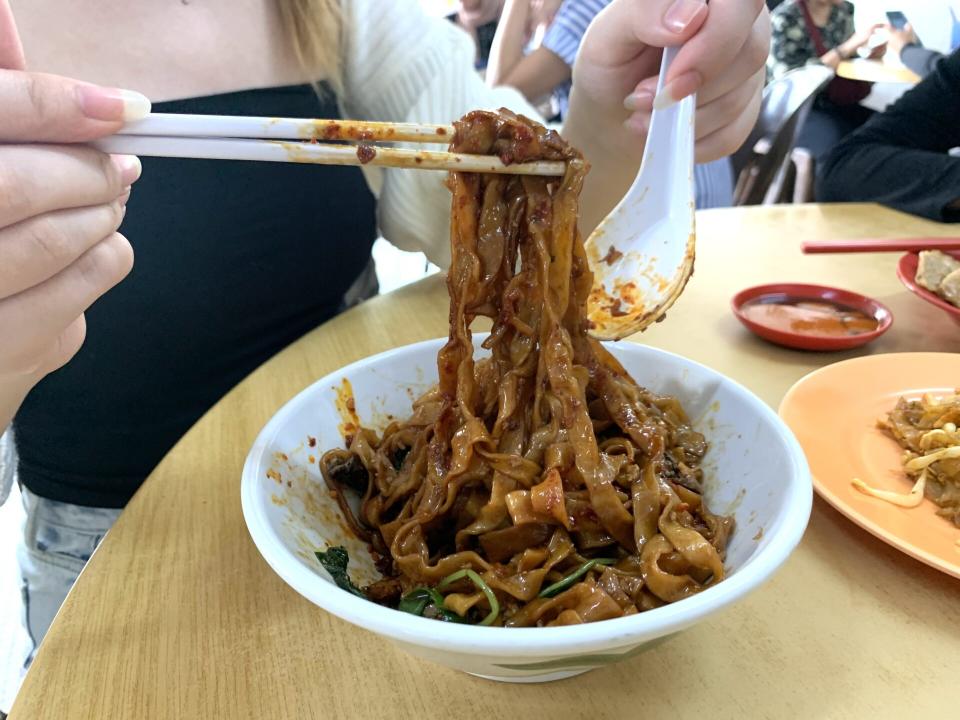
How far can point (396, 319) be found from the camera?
5.35ft

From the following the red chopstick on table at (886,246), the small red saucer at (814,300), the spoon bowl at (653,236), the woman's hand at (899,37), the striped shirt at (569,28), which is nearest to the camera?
the spoon bowl at (653,236)

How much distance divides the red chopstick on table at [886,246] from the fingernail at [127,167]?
1748mm

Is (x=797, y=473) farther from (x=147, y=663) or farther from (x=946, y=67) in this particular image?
(x=946, y=67)

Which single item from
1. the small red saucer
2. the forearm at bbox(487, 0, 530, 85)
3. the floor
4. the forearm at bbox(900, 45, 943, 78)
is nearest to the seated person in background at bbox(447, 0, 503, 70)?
the forearm at bbox(487, 0, 530, 85)

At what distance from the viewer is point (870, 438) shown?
1179 mm

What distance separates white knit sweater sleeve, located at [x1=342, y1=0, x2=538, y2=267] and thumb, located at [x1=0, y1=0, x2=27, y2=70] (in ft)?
3.76

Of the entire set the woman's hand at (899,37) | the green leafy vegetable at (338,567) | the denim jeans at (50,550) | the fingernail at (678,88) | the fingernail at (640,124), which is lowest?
the denim jeans at (50,550)

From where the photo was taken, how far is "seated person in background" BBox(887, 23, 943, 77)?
476cm

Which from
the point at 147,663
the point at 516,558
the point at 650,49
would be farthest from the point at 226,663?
the point at 650,49

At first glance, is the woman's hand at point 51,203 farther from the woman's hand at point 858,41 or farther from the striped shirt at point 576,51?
the woman's hand at point 858,41

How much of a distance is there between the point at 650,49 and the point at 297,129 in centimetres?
98

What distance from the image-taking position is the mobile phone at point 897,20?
5.72 metres

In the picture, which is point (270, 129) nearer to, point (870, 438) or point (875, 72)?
point (870, 438)

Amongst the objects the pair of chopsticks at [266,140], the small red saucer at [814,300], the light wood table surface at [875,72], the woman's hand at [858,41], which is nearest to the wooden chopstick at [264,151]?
the pair of chopsticks at [266,140]
